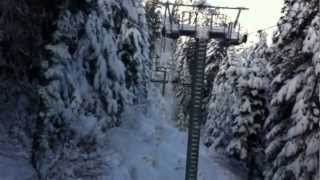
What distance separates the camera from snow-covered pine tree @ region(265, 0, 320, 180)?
21.5 meters

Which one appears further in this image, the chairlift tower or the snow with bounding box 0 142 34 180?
the chairlift tower

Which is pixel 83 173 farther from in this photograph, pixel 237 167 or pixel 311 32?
pixel 237 167

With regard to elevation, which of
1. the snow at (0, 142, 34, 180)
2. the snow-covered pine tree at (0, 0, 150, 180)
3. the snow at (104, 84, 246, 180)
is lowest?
the snow at (104, 84, 246, 180)

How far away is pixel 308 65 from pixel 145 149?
38.4 feet

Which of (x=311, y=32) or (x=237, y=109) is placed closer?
(x=311, y=32)

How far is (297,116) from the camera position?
2214 centimetres

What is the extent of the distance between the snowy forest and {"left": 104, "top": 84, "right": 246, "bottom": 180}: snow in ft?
0.26

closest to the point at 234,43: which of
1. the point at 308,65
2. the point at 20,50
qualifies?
the point at 308,65

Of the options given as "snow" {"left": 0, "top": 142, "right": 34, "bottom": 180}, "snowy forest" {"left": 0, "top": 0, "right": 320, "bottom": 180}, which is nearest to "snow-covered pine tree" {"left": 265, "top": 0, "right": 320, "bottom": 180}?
"snowy forest" {"left": 0, "top": 0, "right": 320, "bottom": 180}

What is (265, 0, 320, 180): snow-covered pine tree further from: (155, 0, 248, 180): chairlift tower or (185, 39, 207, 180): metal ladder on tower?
(185, 39, 207, 180): metal ladder on tower

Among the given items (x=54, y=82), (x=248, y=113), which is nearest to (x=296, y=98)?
(x=54, y=82)

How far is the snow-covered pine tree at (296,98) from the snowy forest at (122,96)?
43 mm

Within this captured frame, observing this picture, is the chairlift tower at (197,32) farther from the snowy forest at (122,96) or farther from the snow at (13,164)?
the snow at (13,164)

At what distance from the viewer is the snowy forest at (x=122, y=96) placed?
61.8 feet
